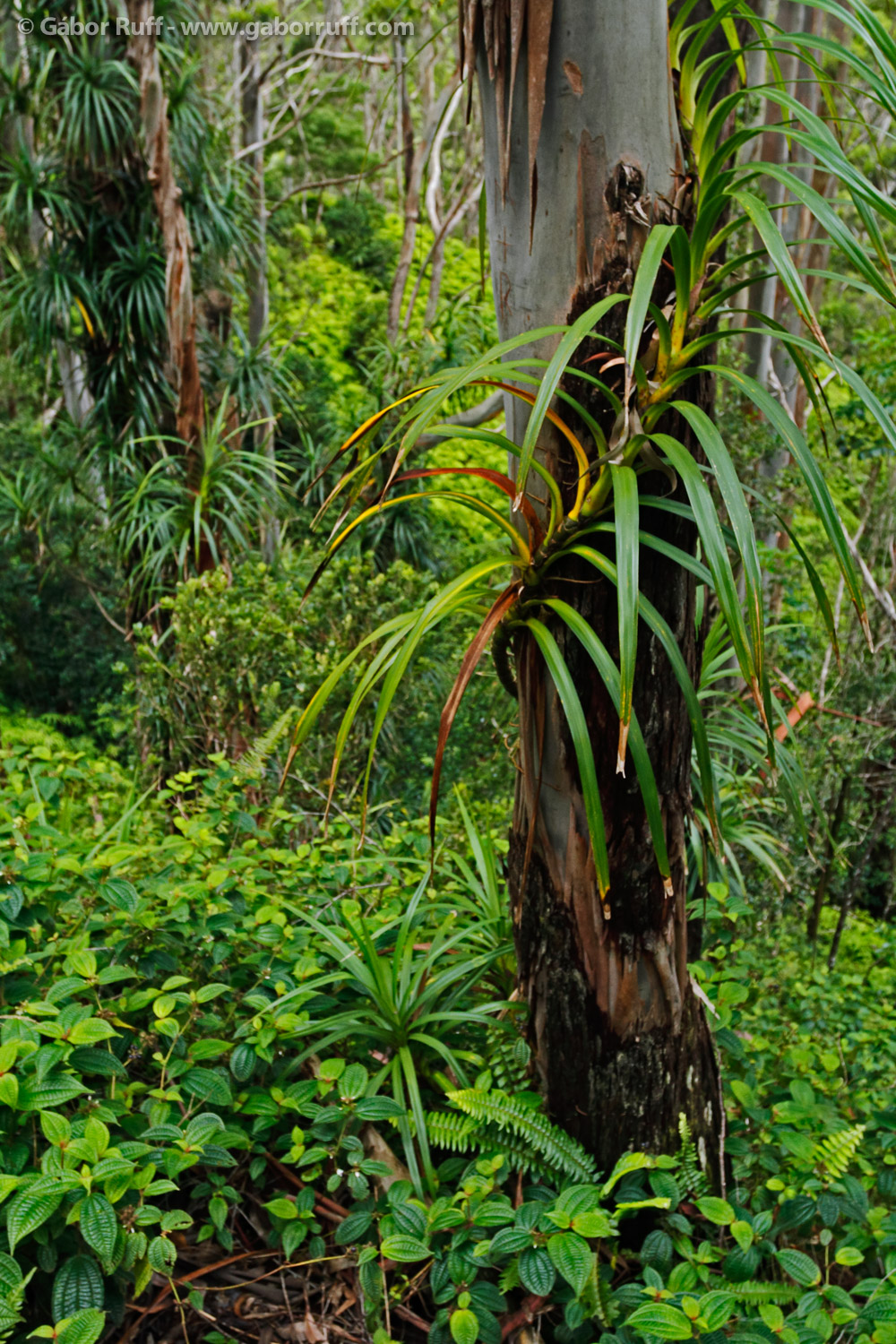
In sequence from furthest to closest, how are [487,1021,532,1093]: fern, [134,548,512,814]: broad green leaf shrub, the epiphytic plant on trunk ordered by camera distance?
[134,548,512,814]: broad green leaf shrub < [487,1021,532,1093]: fern < the epiphytic plant on trunk

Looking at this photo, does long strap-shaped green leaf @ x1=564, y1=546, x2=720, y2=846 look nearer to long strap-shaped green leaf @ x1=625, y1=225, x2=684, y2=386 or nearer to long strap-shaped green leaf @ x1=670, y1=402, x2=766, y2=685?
long strap-shaped green leaf @ x1=670, y1=402, x2=766, y2=685

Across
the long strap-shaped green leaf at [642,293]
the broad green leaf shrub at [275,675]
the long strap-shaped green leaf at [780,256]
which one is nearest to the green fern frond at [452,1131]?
the long strap-shaped green leaf at [642,293]

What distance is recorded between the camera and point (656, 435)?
144 cm

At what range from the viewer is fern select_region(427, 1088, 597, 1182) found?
1743 mm

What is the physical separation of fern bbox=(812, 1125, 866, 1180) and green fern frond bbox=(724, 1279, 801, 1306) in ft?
0.73

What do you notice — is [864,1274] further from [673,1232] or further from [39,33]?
[39,33]

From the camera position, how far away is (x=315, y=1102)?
1978mm

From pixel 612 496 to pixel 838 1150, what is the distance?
1.24 meters

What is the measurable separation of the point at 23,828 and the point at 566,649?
50.8 inches

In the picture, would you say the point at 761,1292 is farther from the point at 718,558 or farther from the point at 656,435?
the point at 656,435

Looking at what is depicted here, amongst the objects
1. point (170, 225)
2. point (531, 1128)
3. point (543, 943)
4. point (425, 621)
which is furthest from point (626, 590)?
point (170, 225)

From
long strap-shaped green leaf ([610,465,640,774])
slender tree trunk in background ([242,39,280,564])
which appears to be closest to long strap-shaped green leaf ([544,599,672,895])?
long strap-shaped green leaf ([610,465,640,774])

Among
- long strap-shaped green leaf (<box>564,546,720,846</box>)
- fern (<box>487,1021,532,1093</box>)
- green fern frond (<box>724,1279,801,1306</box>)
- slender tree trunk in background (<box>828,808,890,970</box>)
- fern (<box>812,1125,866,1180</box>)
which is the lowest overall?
slender tree trunk in background (<box>828,808,890,970</box>)

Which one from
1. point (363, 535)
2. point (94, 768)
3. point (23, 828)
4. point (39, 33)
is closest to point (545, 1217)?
point (23, 828)
